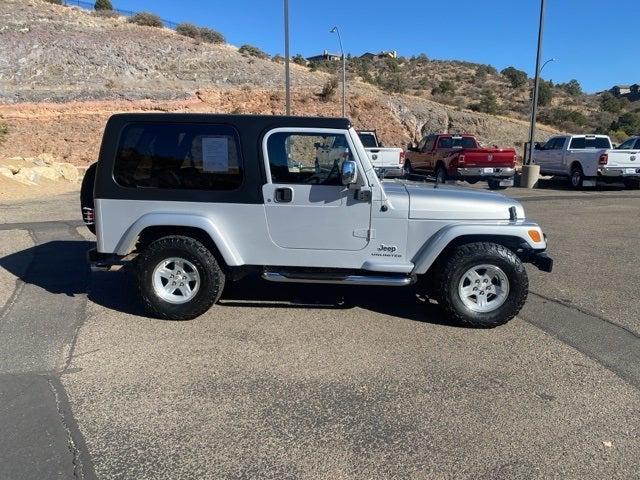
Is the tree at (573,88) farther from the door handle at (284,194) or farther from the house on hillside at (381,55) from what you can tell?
the door handle at (284,194)

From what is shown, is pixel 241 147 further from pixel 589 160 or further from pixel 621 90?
pixel 621 90

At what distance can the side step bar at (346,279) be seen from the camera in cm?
512

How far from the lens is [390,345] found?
4.71 meters

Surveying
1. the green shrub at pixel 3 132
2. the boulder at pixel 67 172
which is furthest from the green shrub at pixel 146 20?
the boulder at pixel 67 172

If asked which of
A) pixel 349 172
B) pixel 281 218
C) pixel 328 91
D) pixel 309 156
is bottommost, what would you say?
pixel 281 218

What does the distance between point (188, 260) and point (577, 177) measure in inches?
671

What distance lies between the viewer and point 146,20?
1998 inches

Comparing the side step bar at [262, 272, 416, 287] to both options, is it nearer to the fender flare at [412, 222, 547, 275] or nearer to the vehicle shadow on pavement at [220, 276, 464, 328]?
the fender flare at [412, 222, 547, 275]

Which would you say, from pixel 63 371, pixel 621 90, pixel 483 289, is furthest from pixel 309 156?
pixel 621 90

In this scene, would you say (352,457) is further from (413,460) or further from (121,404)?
(121,404)

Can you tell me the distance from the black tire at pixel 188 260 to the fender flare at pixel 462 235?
194cm

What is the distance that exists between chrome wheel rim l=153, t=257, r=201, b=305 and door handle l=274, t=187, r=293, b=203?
1089 millimetres

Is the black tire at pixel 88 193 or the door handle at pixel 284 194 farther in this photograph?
the black tire at pixel 88 193

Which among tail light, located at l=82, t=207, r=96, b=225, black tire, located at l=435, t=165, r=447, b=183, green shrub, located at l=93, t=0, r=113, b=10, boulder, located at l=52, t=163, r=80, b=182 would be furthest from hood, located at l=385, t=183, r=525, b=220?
green shrub, located at l=93, t=0, r=113, b=10
